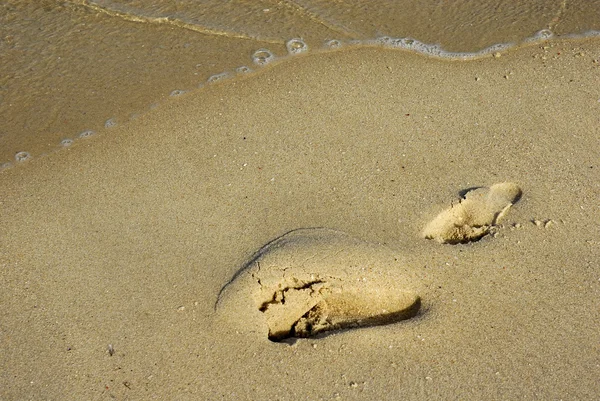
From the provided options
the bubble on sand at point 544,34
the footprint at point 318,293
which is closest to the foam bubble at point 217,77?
the footprint at point 318,293

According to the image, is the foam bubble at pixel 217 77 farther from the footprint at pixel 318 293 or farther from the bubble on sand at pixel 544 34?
the bubble on sand at pixel 544 34

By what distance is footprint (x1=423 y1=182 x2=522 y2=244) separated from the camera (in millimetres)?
3346

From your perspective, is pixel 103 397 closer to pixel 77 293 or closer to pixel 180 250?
pixel 77 293

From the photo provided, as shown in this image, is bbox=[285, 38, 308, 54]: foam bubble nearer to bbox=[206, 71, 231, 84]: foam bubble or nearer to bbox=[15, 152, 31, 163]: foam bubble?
bbox=[206, 71, 231, 84]: foam bubble

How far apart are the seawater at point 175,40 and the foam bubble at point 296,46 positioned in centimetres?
1

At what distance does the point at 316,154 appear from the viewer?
3809 mm

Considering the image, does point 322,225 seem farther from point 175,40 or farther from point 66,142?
point 175,40

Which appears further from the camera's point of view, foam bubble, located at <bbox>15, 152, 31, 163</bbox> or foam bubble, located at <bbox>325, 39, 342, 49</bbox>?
foam bubble, located at <bbox>325, 39, 342, 49</bbox>

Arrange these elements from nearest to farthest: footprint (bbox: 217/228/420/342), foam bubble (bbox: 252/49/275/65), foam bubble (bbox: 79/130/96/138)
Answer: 1. footprint (bbox: 217/228/420/342)
2. foam bubble (bbox: 79/130/96/138)
3. foam bubble (bbox: 252/49/275/65)

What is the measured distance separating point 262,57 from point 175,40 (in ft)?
2.36

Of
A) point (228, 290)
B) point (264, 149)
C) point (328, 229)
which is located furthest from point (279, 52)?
point (228, 290)

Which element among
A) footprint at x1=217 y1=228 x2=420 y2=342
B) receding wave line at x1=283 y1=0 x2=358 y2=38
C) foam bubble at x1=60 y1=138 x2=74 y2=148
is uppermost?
receding wave line at x1=283 y1=0 x2=358 y2=38

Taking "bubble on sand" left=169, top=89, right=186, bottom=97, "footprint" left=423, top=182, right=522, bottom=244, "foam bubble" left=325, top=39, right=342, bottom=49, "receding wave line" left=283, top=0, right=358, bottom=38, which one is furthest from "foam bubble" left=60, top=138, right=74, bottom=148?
"footprint" left=423, top=182, right=522, bottom=244

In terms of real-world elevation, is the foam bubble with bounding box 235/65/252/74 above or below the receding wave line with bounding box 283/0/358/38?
below
